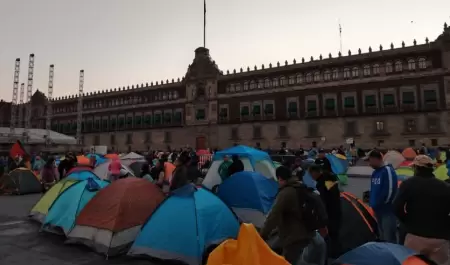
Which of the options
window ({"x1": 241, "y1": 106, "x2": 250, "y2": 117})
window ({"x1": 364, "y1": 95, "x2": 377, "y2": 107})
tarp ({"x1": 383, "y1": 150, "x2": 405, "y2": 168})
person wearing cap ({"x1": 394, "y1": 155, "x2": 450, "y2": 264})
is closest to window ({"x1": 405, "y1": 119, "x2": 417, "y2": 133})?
window ({"x1": 364, "y1": 95, "x2": 377, "y2": 107})

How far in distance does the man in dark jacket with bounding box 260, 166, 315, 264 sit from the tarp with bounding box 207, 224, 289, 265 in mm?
1036

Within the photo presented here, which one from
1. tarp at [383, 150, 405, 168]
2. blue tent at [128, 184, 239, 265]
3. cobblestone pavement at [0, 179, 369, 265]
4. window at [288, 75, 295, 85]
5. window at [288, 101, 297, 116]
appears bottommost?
cobblestone pavement at [0, 179, 369, 265]

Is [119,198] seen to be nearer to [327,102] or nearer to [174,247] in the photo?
[174,247]

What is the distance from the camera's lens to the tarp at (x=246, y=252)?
9.06ft

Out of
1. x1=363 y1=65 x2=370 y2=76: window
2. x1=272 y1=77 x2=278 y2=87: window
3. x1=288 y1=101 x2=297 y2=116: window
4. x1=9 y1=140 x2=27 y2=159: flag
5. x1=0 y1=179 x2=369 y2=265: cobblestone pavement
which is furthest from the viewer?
x1=272 y1=77 x2=278 y2=87: window

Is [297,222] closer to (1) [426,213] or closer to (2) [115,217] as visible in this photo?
(1) [426,213]

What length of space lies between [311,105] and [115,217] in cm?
3853

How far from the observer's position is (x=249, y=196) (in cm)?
859

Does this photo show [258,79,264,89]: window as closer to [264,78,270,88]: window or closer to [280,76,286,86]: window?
[264,78,270,88]: window

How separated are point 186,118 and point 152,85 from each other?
9.90 m

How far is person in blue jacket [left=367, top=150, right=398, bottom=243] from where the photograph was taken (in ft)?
17.5

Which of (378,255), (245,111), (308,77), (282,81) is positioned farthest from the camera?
(245,111)

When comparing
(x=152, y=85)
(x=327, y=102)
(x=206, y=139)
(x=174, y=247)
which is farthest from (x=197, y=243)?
(x=152, y=85)

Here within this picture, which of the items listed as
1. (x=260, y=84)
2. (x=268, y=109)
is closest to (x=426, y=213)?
(x=268, y=109)
